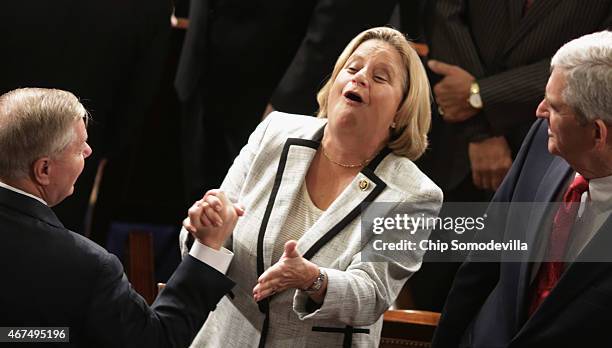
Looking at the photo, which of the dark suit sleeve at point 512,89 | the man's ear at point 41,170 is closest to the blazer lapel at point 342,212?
the man's ear at point 41,170

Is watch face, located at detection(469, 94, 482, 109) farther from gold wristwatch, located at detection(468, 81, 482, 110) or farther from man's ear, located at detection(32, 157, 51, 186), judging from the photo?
man's ear, located at detection(32, 157, 51, 186)

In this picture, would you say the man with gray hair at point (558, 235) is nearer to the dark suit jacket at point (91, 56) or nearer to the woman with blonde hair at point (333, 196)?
the woman with blonde hair at point (333, 196)

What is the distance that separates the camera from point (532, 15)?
13.1 ft

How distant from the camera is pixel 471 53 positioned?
4133 millimetres

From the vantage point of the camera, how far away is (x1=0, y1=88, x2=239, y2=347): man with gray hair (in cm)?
248

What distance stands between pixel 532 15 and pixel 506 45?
0.16m

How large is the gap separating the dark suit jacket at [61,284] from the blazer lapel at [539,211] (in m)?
1.11

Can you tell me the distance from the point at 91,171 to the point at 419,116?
5.05 ft

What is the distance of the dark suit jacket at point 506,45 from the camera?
3957 mm

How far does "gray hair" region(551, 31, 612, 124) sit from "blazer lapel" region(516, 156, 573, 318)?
9.7 inches

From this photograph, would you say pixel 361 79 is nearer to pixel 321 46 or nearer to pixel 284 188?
pixel 284 188

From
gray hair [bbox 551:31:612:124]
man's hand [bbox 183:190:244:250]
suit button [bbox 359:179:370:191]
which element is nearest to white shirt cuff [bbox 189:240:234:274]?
man's hand [bbox 183:190:244:250]

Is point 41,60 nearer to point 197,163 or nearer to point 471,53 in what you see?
point 197,163

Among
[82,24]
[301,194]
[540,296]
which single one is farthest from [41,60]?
[540,296]
